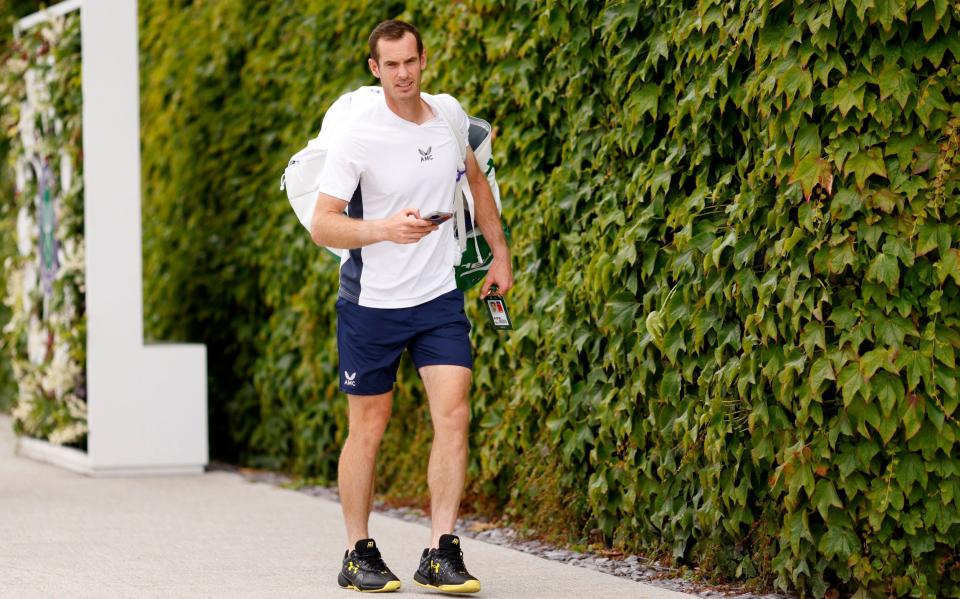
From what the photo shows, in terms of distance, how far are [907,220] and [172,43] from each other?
6911 mm

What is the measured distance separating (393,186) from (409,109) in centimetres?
30

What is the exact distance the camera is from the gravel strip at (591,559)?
5934mm

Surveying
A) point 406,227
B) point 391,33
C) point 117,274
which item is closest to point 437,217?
point 406,227

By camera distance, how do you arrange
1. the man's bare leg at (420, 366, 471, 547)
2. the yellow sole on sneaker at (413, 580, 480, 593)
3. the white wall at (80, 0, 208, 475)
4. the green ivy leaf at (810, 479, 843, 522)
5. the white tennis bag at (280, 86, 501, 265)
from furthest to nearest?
the white wall at (80, 0, 208, 475)
the white tennis bag at (280, 86, 501, 265)
the man's bare leg at (420, 366, 471, 547)
the yellow sole on sneaker at (413, 580, 480, 593)
the green ivy leaf at (810, 479, 843, 522)

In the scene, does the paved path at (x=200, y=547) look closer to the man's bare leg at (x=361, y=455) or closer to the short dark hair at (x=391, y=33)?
the man's bare leg at (x=361, y=455)

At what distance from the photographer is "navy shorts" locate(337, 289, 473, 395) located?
5859mm

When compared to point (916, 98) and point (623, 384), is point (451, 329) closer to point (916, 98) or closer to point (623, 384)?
point (623, 384)

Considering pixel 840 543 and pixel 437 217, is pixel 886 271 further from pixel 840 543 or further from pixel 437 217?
pixel 437 217

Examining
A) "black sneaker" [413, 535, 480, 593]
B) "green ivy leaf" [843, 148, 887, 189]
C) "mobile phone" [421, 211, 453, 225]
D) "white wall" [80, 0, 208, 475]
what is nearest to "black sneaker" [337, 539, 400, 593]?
"black sneaker" [413, 535, 480, 593]

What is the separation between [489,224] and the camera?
239 inches

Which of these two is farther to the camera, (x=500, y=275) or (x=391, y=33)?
(x=500, y=275)

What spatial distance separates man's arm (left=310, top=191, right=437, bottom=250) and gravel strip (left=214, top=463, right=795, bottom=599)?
172 cm

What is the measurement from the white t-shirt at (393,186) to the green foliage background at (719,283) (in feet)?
2.82

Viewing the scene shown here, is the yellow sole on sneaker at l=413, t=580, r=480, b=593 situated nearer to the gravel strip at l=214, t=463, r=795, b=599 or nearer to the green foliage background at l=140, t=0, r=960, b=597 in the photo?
the gravel strip at l=214, t=463, r=795, b=599
